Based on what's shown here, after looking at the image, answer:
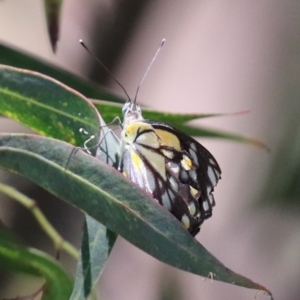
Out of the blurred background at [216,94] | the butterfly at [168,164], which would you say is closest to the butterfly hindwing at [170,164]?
the butterfly at [168,164]

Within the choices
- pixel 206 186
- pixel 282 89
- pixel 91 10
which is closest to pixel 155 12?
pixel 91 10

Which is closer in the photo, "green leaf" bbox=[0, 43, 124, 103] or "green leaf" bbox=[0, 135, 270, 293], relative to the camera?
"green leaf" bbox=[0, 135, 270, 293]

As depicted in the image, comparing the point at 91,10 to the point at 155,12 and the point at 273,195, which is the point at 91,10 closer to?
the point at 155,12

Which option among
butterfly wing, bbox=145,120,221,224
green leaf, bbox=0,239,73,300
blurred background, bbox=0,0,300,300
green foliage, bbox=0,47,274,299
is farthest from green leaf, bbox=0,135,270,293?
blurred background, bbox=0,0,300,300

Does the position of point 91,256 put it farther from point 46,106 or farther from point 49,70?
point 49,70

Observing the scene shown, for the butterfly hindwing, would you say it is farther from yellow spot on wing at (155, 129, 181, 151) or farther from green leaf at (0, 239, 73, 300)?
green leaf at (0, 239, 73, 300)

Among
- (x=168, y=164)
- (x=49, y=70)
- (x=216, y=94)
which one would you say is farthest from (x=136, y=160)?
(x=216, y=94)

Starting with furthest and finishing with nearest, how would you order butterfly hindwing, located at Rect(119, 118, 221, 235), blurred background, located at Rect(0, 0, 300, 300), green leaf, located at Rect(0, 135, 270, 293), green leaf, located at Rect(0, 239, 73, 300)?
1. blurred background, located at Rect(0, 0, 300, 300)
2. butterfly hindwing, located at Rect(119, 118, 221, 235)
3. green leaf, located at Rect(0, 239, 73, 300)
4. green leaf, located at Rect(0, 135, 270, 293)
